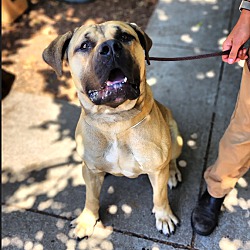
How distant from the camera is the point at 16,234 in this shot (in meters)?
3.46

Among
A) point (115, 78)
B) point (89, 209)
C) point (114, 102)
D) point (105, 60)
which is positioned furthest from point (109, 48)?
point (89, 209)

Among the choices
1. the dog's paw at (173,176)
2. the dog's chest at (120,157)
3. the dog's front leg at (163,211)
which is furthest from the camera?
the dog's paw at (173,176)

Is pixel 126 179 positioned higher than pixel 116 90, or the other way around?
pixel 116 90

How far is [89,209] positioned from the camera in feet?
11.1

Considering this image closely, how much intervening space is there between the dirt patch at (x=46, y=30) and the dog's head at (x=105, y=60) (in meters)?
1.91

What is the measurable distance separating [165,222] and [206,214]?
1.11 feet

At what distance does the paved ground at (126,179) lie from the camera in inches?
133

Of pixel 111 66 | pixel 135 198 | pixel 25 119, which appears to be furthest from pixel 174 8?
pixel 111 66

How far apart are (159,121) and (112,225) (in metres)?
1.06

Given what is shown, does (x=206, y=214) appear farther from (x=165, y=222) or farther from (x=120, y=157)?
(x=120, y=157)

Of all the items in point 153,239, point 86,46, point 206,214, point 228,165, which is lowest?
point 153,239

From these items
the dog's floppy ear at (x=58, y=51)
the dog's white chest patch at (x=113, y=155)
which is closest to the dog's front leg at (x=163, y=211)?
the dog's white chest patch at (x=113, y=155)

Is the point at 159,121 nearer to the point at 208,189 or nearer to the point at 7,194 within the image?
the point at 208,189

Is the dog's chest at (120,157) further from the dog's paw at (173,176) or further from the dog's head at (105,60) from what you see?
the dog's paw at (173,176)
